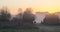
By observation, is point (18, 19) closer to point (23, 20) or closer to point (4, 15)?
point (23, 20)

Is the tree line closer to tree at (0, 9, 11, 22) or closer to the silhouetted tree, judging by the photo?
tree at (0, 9, 11, 22)

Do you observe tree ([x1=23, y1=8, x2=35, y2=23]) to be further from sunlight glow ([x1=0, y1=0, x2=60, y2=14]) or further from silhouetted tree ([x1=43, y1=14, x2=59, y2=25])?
silhouetted tree ([x1=43, y1=14, x2=59, y2=25])

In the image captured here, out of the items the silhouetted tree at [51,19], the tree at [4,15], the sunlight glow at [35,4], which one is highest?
the sunlight glow at [35,4]

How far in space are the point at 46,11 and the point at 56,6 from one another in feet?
0.48

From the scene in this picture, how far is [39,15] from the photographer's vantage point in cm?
213

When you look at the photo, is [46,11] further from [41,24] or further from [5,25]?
[5,25]

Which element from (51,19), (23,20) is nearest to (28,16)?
(23,20)

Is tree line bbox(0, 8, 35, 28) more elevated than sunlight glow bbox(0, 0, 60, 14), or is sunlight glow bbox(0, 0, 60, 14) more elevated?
sunlight glow bbox(0, 0, 60, 14)

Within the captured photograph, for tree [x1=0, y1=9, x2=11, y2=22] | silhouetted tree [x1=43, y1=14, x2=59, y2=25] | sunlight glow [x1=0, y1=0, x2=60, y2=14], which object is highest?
sunlight glow [x1=0, y1=0, x2=60, y2=14]

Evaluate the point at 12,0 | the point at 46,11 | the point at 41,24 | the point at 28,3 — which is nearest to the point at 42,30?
the point at 41,24


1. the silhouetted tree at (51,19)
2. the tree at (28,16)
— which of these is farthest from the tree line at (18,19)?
the silhouetted tree at (51,19)

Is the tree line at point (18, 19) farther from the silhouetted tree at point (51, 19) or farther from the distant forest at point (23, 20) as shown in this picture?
the silhouetted tree at point (51, 19)

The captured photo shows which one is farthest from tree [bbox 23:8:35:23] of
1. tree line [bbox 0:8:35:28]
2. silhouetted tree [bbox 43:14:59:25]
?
silhouetted tree [bbox 43:14:59:25]

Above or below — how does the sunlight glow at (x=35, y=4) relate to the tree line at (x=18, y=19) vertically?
above
